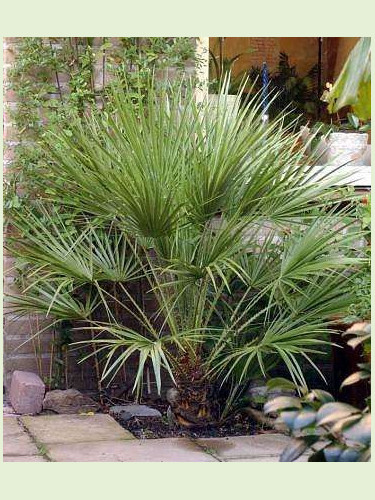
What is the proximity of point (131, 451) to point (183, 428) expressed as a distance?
70 centimetres

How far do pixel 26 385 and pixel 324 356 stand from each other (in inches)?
83.5

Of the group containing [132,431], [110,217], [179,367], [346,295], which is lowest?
[132,431]

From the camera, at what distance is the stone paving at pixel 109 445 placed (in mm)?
4809

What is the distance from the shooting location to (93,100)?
21.8ft

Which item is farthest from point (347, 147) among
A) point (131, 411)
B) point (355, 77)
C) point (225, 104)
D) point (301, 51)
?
point (301, 51)

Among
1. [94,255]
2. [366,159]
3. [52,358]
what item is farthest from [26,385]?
[366,159]

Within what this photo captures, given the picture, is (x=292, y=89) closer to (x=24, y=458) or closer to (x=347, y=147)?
(x=347, y=147)

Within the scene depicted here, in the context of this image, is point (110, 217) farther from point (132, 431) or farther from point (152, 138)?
point (132, 431)

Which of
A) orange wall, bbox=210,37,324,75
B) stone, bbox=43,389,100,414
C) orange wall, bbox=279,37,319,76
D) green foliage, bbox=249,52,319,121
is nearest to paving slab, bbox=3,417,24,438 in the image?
stone, bbox=43,389,100,414

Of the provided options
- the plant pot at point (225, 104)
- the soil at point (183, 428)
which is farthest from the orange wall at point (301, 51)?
the soil at point (183, 428)

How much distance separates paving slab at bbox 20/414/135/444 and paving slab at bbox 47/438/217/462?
0.48 feet

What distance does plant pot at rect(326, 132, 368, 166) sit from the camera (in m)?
6.88

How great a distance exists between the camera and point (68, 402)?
20.3 ft

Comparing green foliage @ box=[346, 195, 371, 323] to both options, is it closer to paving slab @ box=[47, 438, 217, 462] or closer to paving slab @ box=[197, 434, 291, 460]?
paving slab @ box=[197, 434, 291, 460]
